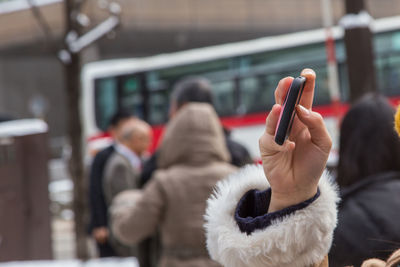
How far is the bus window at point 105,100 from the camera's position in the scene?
14391 millimetres

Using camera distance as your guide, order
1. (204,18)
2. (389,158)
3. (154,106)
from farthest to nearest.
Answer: (204,18) → (154,106) → (389,158)

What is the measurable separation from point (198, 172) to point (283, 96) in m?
1.74

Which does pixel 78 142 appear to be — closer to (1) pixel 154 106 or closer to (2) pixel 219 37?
(1) pixel 154 106

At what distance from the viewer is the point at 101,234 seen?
4453 millimetres

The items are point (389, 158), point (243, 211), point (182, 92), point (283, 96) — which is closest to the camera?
point (283, 96)

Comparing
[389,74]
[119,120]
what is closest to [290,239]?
[119,120]

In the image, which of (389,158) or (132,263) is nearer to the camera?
(389,158)

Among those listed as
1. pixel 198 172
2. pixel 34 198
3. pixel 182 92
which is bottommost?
pixel 34 198

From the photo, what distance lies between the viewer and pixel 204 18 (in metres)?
23.3

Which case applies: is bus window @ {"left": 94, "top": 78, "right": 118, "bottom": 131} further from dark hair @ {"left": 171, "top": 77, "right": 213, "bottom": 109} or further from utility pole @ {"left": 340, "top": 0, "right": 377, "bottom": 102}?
dark hair @ {"left": 171, "top": 77, "right": 213, "bottom": 109}

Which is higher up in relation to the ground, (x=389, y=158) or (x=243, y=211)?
(x=243, y=211)

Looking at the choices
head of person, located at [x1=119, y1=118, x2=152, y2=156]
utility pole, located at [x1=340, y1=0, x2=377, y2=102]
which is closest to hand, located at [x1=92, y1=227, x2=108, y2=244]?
head of person, located at [x1=119, y1=118, x2=152, y2=156]

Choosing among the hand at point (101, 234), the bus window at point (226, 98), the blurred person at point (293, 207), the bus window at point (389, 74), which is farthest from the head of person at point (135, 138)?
the bus window at point (226, 98)

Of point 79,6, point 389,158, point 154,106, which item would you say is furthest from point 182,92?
point 154,106
